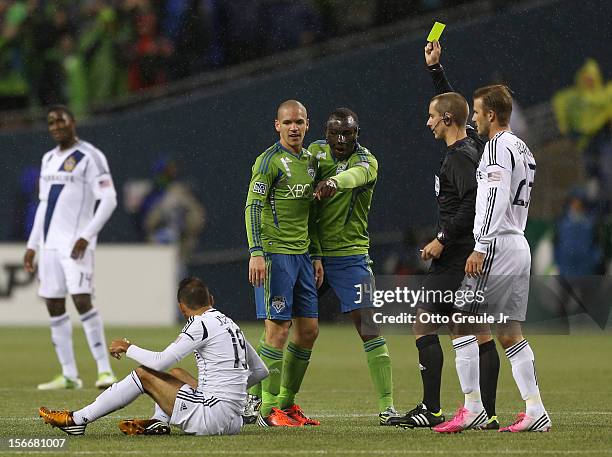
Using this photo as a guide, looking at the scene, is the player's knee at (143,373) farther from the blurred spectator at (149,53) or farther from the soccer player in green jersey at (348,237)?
the blurred spectator at (149,53)

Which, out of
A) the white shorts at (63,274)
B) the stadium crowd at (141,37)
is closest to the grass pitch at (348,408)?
the white shorts at (63,274)

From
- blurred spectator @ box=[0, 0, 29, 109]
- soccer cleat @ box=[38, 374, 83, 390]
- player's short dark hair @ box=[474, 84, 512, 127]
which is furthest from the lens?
blurred spectator @ box=[0, 0, 29, 109]

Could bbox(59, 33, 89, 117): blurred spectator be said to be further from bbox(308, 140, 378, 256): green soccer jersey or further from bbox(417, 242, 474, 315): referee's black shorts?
bbox(417, 242, 474, 315): referee's black shorts

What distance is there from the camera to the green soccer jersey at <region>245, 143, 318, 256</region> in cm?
834

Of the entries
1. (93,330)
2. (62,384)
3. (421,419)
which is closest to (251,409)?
(421,419)

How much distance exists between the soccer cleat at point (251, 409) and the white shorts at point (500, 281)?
157 cm

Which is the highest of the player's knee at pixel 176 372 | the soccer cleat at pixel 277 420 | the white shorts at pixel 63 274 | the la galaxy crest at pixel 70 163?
the la galaxy crest at pixel 70 163

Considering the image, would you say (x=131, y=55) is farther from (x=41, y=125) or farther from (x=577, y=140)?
(x=577, y=140)

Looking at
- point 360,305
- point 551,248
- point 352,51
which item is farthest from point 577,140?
point 360,305

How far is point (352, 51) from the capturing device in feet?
66.4

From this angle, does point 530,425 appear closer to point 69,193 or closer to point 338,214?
point 338,214

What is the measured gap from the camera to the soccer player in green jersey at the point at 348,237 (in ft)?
27.7

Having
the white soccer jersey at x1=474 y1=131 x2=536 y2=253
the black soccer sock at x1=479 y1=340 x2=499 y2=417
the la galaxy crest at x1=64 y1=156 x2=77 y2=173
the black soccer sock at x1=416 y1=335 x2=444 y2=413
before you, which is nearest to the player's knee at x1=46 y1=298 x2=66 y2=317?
the la galaxy crest at x1=64 y1=156 x2=77 y2=173

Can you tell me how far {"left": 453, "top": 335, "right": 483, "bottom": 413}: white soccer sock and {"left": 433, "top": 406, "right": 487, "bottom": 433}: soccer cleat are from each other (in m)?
0.03
